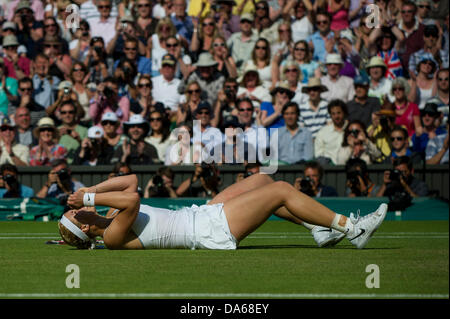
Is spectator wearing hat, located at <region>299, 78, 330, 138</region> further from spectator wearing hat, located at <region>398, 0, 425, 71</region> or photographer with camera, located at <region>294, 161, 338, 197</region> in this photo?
spectator wearing hat, located at <region>398, 0, 425, 71</region>

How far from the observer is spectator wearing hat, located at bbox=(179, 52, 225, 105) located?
55.6 ft

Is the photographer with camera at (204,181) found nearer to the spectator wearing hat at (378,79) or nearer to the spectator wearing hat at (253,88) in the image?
the spectator wearing hat at (253,88)

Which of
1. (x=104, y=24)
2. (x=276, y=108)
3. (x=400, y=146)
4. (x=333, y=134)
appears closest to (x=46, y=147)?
(x=104, y=24)

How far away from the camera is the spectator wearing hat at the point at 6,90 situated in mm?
17422

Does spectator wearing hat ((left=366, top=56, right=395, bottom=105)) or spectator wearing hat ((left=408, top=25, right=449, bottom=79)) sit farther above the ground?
spectator wearing hat ((left=408, top=25, right=449, bottom=79))

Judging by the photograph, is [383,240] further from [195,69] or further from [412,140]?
[195,69]

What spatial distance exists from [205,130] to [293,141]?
60.3 inches

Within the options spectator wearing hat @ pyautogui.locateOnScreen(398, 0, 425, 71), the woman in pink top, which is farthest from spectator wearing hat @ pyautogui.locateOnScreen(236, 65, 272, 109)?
spectator wearing hat @ pyautogui.locateOnScreen(398, 0, 425, 71)

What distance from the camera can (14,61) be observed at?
18125 millimetres

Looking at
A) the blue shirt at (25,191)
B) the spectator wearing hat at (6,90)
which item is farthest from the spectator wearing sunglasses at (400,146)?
the spectator wearing hat at (6,90)

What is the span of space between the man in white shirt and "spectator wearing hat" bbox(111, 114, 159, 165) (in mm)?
2981

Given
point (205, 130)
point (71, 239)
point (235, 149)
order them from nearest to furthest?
point (71, 239), point (235, 149), point (205, 130)

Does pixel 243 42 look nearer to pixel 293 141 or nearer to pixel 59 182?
pixel 293 141

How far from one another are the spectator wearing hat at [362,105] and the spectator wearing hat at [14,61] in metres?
6.49
